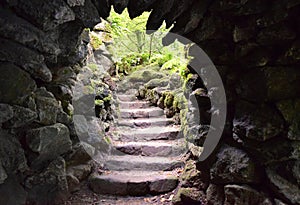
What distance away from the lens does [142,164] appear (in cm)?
509

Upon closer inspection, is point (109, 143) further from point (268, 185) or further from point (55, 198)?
point (268, 185)

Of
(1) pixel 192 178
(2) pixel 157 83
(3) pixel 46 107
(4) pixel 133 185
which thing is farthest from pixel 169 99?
(3) pixel 46 107

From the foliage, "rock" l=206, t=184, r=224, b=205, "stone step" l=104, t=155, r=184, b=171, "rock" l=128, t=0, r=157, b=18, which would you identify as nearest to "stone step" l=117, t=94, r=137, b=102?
the foliage

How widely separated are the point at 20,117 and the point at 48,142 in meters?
0.64

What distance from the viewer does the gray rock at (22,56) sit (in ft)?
8.11

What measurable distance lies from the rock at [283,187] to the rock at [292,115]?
16.7 inches

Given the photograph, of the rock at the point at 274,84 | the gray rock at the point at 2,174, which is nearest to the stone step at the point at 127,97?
the rock at the point at 274,84

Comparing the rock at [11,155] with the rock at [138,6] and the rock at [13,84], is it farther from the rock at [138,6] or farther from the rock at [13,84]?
the rock at [138,6]

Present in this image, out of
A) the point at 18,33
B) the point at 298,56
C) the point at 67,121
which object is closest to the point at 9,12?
the point at 18,33

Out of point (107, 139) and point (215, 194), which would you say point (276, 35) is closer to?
point (215, 194)

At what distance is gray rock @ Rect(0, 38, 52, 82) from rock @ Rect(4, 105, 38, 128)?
1.31 feet

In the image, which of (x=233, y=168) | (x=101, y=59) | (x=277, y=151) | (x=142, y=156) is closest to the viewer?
(x=277, y=151)

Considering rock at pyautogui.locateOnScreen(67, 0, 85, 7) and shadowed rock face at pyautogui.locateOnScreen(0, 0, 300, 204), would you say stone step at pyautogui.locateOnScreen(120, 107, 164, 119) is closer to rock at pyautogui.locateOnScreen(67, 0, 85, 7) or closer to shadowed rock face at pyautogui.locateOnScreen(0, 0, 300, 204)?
shadowed rock face at pyautogui.locateOnScreen(0, 0, 300, 204)

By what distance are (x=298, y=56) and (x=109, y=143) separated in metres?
4.08
